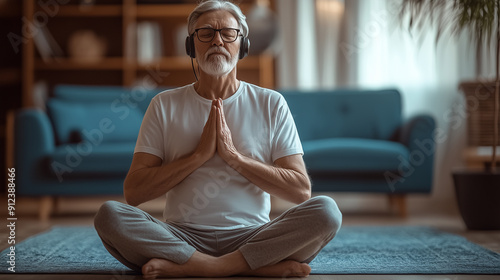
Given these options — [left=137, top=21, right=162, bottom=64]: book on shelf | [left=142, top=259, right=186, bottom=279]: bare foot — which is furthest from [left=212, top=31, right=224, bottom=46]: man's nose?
[left=137, top=21, right=162, bottom=64]: book on shelf

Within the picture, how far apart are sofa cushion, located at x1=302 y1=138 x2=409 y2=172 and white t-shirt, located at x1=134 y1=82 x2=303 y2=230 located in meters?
1.65

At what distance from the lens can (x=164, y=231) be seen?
164 centimetres

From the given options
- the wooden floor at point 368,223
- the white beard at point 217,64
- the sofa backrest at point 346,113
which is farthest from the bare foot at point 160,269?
the sofa backrest at point 346,113

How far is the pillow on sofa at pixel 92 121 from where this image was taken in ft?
12.2

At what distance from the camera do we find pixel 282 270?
1677 millimetres

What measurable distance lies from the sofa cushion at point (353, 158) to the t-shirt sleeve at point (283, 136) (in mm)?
1655

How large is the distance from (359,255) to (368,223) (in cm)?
116

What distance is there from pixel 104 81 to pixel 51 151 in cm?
173

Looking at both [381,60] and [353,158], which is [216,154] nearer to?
[353,158]

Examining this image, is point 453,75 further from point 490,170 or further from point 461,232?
point 461,232

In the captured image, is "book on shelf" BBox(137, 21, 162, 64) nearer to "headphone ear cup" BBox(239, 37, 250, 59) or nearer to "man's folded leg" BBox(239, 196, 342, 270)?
"headphone ear cup" BBox(239, 37, 250, 59)

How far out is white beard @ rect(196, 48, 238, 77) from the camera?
1.75 metres

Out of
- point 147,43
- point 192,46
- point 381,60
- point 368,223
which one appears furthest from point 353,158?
point 147,43

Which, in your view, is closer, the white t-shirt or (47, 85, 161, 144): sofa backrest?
the white t-shirt
